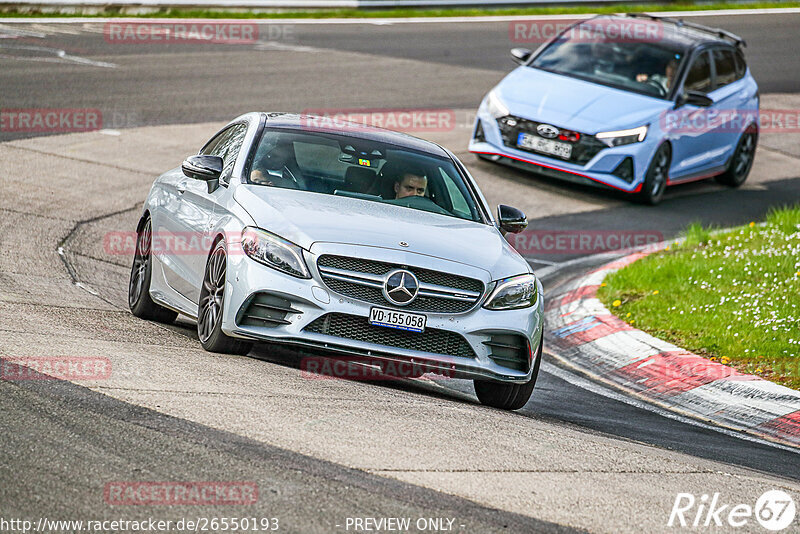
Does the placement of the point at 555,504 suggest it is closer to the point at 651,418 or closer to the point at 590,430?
the point at 590,430

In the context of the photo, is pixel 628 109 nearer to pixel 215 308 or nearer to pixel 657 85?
pixel 657 85

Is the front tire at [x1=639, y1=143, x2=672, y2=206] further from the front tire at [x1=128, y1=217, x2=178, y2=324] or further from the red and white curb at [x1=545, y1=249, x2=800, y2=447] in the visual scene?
the front tire at [x1=128, y1=217, x2=178, y2=324]

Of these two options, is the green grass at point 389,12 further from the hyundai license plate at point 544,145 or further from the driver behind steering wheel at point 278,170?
the driver behind steering wheel at point 278,170

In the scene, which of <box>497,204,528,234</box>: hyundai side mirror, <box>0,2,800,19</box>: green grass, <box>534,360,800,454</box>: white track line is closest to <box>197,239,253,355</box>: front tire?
<box>497,204,528,234</box>: hyundai side mirror

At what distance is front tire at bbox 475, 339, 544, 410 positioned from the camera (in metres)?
7.77

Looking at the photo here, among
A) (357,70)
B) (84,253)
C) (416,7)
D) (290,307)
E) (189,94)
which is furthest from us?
(416,7)

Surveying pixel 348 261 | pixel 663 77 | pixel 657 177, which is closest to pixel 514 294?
Answer: pixel 348 261

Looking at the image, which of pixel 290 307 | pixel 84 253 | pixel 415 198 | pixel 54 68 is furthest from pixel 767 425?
pixel 54 68

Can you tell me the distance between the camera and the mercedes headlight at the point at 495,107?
51.8ft

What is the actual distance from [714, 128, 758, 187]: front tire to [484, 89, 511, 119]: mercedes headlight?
393 cm

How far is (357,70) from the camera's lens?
21906mm

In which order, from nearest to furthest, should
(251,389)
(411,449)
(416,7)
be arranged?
(411,449), (251,389), (416,7)

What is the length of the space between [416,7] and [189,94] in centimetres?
1267

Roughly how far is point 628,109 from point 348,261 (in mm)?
9458
